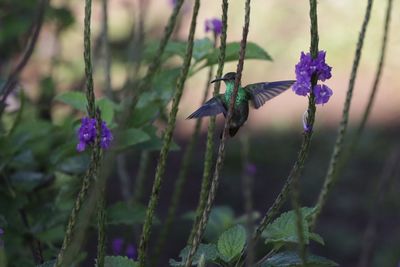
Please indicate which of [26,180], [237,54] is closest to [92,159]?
[237,54]

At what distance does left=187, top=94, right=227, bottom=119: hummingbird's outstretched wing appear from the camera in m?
1.49

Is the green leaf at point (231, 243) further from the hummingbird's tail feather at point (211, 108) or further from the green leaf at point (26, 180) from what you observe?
the green leaf at point (26, 180)

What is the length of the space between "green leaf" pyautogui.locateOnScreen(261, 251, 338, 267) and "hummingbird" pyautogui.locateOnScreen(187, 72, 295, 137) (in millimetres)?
276

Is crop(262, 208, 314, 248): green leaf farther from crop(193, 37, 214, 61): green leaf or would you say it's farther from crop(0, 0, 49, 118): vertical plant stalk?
crop(193, 37, 214, 61): green leaf

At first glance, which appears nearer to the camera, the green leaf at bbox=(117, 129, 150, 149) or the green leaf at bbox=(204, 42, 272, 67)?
the green leaf at bbox=(117, 129, 150, 149)

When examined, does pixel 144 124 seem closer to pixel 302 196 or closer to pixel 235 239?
pixel 235 239

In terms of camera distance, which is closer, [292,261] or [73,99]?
[292,261]

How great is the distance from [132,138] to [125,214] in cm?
22

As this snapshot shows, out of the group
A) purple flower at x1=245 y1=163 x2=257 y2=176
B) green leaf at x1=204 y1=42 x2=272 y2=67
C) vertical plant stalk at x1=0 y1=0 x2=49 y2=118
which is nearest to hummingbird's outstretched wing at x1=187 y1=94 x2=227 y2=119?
purple flower at x1=245 y1=163 x2=257 y2=176

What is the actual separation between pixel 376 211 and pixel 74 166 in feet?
2.80

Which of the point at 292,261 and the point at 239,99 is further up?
the point at 239,99

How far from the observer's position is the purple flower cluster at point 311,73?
128cm

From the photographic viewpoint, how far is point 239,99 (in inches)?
63.6

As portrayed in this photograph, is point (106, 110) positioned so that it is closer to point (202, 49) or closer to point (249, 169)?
point (202, 49)
